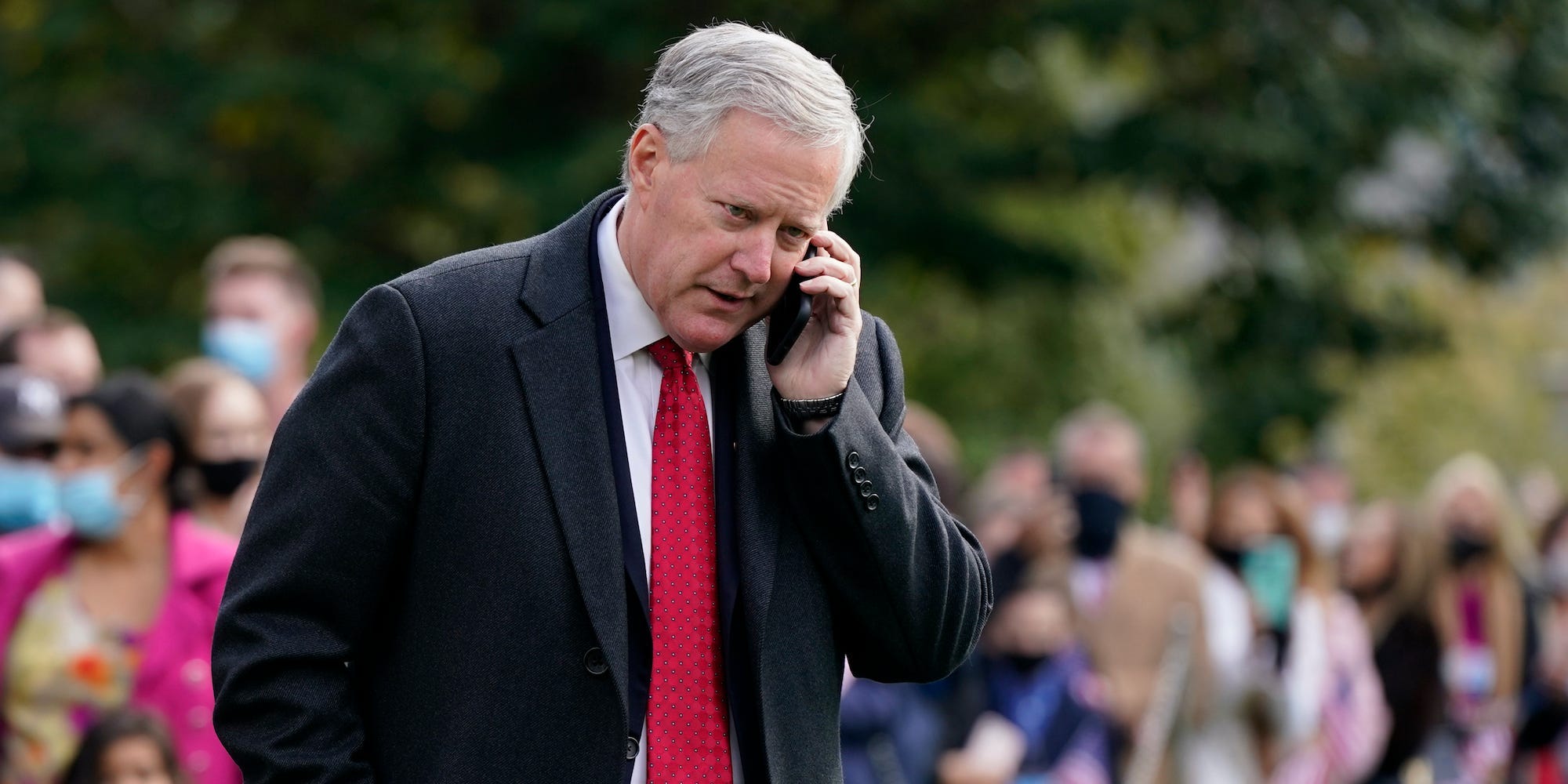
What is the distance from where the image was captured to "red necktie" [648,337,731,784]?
117 inches

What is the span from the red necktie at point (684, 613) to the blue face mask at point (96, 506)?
2976 mm

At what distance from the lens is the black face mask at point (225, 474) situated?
5898mm

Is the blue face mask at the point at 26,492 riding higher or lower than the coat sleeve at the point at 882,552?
lower

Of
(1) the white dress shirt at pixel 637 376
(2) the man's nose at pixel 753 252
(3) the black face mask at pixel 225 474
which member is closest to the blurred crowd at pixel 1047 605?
(3) the black face mask at pixel 225 474

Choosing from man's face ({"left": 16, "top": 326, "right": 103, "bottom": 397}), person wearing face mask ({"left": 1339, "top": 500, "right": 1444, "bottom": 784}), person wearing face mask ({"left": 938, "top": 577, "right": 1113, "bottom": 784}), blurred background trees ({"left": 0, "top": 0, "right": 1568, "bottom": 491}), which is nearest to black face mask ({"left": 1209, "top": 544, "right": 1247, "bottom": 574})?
person wearing face mask ({"left": 1339, "top": 500, "right": 1444, "bottom": 784})

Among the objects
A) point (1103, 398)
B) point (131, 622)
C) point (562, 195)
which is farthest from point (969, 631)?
point (1103, 398)

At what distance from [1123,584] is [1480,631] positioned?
3395mm

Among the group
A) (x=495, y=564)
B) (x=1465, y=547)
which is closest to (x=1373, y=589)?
(x=1465, y=547)

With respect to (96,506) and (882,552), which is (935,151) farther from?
(882,552)

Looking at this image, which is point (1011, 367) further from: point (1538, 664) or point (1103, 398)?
point (1538, 664)

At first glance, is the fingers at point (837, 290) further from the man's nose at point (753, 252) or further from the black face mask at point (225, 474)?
the black face mask at point (225, 474)

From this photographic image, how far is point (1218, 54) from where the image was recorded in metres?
13.8

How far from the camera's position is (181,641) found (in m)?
5.50

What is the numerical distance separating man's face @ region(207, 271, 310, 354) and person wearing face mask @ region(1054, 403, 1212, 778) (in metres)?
3.16
